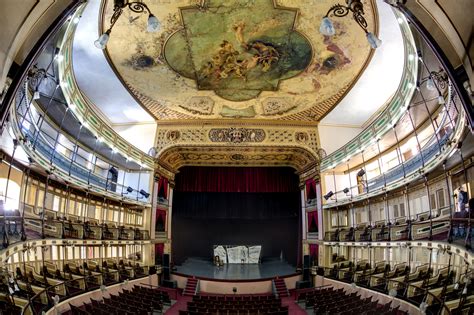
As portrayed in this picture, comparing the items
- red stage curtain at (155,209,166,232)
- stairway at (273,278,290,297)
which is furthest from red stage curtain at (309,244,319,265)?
red stage curtain at (155,209,166,232)

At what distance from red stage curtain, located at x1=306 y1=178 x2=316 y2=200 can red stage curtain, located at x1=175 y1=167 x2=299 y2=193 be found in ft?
8.53

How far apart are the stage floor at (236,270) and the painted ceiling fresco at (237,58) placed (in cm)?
1062

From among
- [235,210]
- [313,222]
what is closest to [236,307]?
[313,222]

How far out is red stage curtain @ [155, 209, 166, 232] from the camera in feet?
70.5

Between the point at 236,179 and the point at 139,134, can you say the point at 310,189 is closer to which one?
the point at 236,179

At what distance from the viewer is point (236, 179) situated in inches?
1022

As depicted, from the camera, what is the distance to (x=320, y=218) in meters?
21.2

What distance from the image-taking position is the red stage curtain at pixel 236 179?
25797 millimetres

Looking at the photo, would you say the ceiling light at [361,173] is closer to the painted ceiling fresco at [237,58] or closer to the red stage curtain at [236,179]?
the painted ceiling fresco at [237,58]

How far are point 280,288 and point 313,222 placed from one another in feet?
17.1

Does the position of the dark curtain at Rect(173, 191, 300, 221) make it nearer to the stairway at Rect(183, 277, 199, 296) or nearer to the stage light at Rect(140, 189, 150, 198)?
the stage light at Rect(140, 189, 150, 198)

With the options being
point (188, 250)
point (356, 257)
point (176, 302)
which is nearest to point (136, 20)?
point (176, 302)

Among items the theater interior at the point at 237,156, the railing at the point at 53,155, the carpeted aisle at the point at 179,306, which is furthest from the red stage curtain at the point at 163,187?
the carpeted aisle at the point at 179,306

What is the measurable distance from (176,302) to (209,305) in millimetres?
4145
